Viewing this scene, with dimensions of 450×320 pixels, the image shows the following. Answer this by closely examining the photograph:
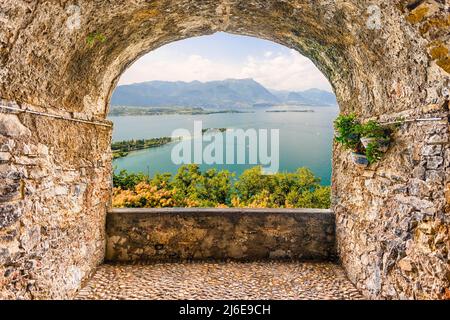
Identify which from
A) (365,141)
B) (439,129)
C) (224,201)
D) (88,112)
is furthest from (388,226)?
(224,201)

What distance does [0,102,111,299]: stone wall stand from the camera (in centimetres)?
246

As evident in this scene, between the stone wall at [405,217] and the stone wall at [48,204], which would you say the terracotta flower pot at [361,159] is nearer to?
the stone wall at [405,217]

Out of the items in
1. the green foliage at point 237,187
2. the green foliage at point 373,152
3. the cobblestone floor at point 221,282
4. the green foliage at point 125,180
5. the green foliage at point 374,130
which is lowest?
the green foliage at point 237,187

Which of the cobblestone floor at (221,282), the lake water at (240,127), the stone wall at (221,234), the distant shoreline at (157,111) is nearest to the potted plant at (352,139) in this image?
the stone wall at (221,234)

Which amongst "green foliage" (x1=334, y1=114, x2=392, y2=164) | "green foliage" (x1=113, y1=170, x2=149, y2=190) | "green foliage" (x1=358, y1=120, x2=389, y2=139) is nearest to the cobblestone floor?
"green foliage" (x1=334, y1=114, x2=392, y2=164)

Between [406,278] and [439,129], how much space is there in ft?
4.60

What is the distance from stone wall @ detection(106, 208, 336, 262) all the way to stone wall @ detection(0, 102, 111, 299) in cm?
48

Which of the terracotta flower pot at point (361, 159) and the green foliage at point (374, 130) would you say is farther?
the terracotta flower pot at point (361, 159)

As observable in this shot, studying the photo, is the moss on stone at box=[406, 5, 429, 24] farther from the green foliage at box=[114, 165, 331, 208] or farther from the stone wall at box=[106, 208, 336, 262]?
the green foliage at box=[114, 165, 331, 208]

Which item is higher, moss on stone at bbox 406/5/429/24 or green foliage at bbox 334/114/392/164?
moss on stone at bbox 406/5/429/24

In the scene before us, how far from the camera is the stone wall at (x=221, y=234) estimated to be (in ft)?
15.2

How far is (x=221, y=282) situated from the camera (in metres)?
4.03

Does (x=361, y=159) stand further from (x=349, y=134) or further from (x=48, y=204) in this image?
(x=48, y=204)

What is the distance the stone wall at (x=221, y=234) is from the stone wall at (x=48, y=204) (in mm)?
483
